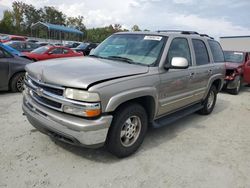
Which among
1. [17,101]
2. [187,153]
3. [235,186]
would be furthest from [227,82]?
[17,101]

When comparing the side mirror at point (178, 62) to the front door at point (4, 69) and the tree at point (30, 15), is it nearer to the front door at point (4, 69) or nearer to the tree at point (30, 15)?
the front door at point (4, 69)

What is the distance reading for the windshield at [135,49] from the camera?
3961 mm

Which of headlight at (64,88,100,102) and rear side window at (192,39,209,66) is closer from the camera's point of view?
headlight at (64,88,100,102)

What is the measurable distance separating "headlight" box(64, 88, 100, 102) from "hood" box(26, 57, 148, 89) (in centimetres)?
7

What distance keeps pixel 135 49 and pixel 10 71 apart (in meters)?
4.42

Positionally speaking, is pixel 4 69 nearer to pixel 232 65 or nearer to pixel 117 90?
pixel 117 90

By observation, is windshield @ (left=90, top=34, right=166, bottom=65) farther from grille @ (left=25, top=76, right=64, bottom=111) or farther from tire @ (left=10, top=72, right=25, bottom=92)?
tire @ (left=10, top=72, right=25, bottom=92)

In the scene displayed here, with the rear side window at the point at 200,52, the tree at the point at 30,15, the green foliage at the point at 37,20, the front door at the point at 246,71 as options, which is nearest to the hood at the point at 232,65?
the front door at the point at 246,71

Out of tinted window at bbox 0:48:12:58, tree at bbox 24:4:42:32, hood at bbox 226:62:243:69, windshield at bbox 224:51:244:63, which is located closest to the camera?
tinted window at bbox 0:48:12:58

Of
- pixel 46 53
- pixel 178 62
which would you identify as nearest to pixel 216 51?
pixel 178 62

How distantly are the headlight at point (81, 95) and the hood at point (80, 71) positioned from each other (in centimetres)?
7

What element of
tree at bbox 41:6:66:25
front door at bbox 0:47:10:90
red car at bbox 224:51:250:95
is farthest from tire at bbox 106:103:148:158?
tree at bbox 41:6:66:25

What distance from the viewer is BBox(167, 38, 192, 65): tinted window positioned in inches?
163

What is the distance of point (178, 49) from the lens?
174 inches
